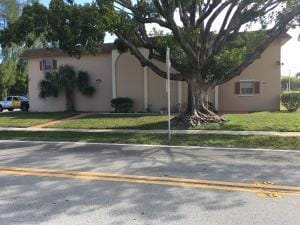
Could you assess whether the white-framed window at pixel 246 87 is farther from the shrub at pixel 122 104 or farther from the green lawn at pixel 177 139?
the green lawn at pixel 177 139

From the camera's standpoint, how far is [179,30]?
17641 millimetres

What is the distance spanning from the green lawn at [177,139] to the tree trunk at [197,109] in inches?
129

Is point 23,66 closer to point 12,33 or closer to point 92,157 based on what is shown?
point 12,33

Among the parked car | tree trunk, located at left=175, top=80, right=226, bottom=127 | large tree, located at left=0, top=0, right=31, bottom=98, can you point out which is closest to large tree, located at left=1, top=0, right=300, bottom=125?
tree trunk, located at left=175, top=80, right=226, bottom=127

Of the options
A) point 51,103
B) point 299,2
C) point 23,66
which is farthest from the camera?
point 23,66

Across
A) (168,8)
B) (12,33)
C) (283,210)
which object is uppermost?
(168,8)

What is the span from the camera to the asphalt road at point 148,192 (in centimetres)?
566

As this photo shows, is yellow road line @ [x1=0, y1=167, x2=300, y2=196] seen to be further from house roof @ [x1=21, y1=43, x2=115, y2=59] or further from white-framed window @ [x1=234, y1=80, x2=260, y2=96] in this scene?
house roof @ [x1=21, y1=43, x2=115, y2=59]

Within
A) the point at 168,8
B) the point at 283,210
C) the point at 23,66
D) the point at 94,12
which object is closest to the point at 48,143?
the point at 94,12

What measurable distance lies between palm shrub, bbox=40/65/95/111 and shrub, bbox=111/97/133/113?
9.51 ft

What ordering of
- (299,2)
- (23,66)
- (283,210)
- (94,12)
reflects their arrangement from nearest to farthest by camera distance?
1. (283,210)
2. (94,12)
3. (299,2)
4. (23,66)

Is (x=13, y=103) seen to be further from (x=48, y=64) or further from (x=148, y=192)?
(x=148, y=192)

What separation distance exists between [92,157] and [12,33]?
24.6 feet

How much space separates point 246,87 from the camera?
28.0 meters
